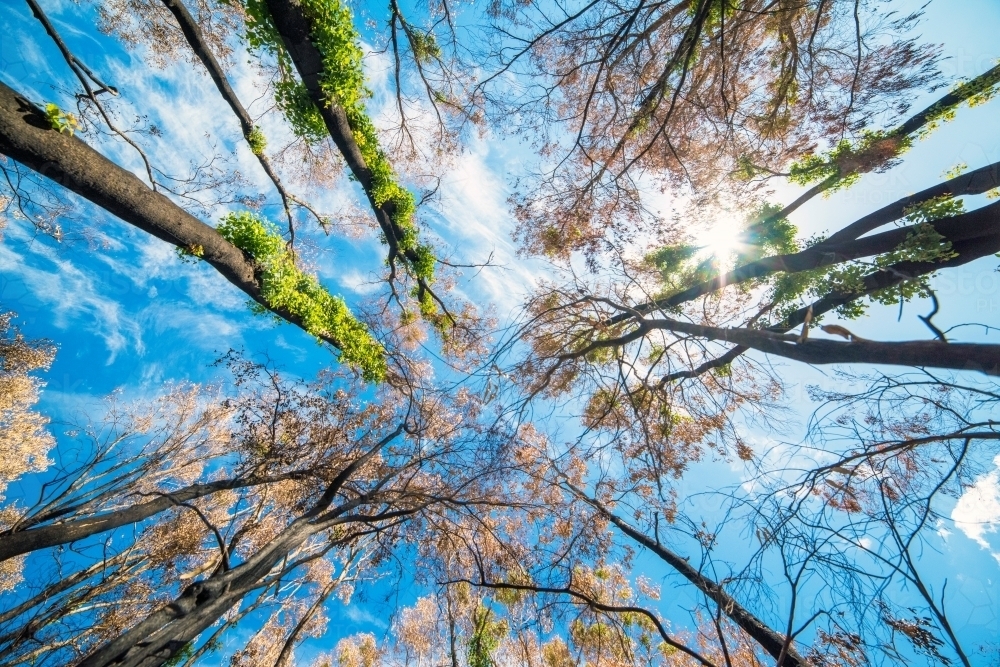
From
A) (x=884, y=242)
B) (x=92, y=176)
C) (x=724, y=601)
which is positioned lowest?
(x=724, y=601)

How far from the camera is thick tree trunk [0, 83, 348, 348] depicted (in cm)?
300

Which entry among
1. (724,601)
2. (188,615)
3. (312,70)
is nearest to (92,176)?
(312,70)

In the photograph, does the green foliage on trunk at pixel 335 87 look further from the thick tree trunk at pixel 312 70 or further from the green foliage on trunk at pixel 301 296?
the green foliage on trunk at pixel 301 296

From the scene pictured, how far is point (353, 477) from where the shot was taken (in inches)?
320

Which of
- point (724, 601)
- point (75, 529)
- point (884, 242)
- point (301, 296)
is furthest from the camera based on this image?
point (301, 296)

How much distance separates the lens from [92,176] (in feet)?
11.4

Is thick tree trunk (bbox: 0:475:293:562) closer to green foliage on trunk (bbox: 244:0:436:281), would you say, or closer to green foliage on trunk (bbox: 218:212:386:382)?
green foliage on trunk (bbox: 218:212:386:382)

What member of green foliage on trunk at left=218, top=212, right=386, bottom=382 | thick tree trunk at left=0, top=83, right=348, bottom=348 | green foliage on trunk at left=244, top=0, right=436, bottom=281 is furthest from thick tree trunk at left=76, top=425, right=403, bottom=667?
green foliage on trunk at left=244, top=0, right=436, bottom=281

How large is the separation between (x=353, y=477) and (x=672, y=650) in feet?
26.6

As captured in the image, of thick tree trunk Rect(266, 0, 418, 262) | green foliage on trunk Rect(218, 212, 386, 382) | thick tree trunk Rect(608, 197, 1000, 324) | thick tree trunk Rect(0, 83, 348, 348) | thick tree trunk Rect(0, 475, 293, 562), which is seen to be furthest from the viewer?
green foliage on trunk Rect(218, 212, 386, 382)

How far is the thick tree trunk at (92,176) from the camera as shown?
9.83 ft

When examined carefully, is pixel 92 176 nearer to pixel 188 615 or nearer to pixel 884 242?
pixel 188 615

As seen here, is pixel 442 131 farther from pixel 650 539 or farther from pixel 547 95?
pixel 650 539

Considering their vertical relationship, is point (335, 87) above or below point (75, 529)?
above
